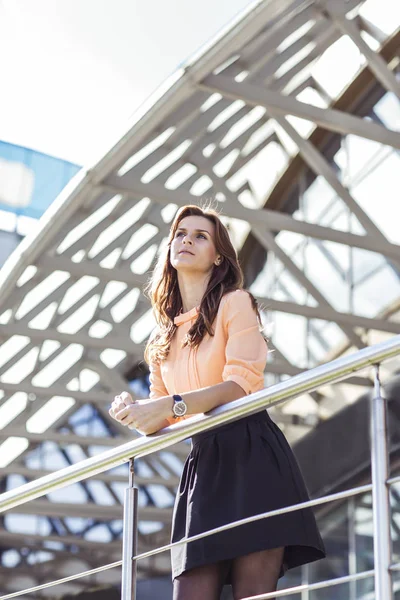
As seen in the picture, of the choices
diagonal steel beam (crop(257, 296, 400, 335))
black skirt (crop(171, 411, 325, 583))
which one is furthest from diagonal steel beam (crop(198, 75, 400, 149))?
black skirt (crop(171, 411, 325, 583))

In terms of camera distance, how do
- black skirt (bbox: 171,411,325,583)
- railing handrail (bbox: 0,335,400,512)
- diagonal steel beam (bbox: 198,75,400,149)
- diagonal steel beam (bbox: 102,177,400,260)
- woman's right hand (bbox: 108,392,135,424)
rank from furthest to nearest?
diagonal steel beam (bbox: 102,177,400,260)
diagonal steel beam (bbox: 198,75,400,149)
woman's right hand (bbox: 108,392,135,424)
black skirt (bbox: 171,411,325,583)
railing handrail (bbox: 0,335,400,512)

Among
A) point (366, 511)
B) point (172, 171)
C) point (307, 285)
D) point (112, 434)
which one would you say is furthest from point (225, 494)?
point (112, 434)

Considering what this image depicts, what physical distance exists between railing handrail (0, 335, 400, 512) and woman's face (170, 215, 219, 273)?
52 cm

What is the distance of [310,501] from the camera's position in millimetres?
2650

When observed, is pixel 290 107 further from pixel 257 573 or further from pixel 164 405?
pixel 257 573

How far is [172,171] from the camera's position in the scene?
12125 millimetres

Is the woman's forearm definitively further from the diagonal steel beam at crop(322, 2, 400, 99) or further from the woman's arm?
the diagonal steel beam at crop(322, 2, 400, 99)

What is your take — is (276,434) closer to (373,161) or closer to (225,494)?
(225,494)

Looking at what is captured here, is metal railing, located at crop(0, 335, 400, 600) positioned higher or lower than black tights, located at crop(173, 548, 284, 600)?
higher

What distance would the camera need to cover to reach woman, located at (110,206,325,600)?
292 cm

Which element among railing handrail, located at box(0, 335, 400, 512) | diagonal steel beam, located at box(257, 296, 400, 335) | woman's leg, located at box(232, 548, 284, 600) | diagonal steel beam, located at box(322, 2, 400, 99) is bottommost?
woman's leg, located at box(232, 548, 284, 600)

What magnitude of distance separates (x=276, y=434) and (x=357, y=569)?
11.0 m

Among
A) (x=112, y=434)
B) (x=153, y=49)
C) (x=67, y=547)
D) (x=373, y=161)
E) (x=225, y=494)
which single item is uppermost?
(x=153, y=49)

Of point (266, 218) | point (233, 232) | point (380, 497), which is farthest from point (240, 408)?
point (233, 232)
